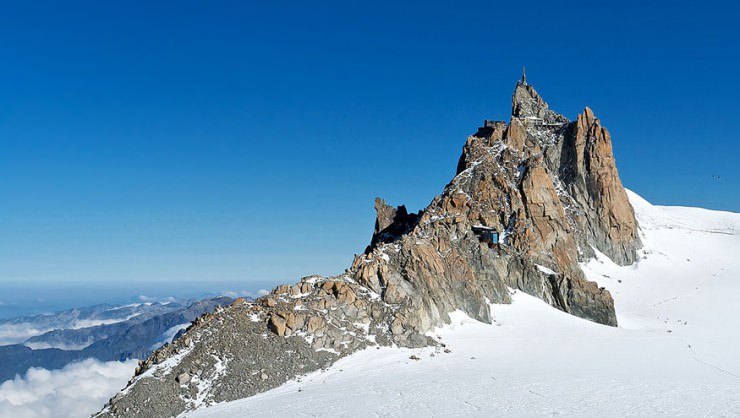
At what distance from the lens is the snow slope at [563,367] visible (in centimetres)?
2767

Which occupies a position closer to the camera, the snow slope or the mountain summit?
the snow slope

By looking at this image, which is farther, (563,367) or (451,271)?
(451,271)

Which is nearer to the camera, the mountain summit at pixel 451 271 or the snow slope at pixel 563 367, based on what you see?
the snow slope at pixel 563 367

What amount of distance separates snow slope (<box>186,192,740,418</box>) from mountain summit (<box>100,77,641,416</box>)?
1967mm

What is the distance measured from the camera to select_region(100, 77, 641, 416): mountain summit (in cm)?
3294

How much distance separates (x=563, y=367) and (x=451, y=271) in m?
14.7

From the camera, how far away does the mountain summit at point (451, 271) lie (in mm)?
32938

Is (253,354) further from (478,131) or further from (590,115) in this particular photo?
(590,115)

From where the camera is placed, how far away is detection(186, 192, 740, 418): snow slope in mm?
27672

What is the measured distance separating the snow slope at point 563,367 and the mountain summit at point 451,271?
1967mm

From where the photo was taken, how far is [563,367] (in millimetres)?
36875

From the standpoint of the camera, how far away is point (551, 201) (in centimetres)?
6312

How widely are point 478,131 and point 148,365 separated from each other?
54377 mm

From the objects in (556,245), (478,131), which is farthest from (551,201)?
(478,131)
